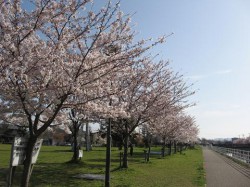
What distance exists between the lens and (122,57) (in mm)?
7887

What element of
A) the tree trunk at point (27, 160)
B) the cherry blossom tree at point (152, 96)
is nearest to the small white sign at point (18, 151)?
the tree trunk at point (27, 160)

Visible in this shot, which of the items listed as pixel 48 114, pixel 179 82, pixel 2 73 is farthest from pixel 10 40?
pixel 179 82

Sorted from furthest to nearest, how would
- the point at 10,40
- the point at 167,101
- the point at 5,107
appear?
1. the point at 167,101
2. the point at 5,107
3. the point at 10,40

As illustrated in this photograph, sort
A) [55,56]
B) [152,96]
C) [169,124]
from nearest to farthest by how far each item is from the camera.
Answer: [55,56] < [152,96] < [169,124]

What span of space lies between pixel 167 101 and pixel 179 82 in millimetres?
1592

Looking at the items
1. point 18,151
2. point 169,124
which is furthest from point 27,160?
point 169,124

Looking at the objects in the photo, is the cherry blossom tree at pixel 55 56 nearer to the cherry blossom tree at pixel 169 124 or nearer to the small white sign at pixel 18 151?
the small white sign at pixel 18 151

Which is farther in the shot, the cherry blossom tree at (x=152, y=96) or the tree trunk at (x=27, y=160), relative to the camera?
the cherry blossom tree at (x=152, y=96)

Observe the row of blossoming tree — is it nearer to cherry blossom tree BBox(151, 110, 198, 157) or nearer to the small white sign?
the small white sign

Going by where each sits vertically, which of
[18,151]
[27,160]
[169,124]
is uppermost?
[169,124]

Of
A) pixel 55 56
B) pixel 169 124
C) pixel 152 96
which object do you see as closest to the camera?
pixel 55 56

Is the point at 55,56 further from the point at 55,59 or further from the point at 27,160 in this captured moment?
the point at 27,160

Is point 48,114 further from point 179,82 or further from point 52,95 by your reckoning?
point 179,82

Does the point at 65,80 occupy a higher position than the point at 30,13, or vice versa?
the point at 30,13
